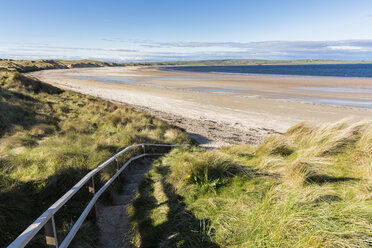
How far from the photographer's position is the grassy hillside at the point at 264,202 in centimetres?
272

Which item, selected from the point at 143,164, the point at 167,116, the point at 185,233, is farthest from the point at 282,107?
the point at 185,233

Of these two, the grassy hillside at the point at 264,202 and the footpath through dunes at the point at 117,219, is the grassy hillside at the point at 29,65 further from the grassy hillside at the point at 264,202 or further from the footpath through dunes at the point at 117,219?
the grassy hillside at the point at 264,202

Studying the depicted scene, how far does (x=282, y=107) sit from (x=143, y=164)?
19329mm

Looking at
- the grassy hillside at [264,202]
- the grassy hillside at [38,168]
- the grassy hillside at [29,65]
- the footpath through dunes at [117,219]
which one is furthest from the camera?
the grassy hillside at [29,65]

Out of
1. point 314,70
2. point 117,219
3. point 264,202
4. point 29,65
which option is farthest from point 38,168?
point 314,70

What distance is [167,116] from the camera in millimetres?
21766

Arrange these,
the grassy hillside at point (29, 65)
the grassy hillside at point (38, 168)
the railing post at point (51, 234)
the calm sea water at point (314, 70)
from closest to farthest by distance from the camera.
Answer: the railing post at point (51, 234), the grassy hillside at point (38, 168), the grassy hillside at point (29, 65), the calm sea water at point (314, 70)

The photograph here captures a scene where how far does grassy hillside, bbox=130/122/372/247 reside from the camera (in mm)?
2725

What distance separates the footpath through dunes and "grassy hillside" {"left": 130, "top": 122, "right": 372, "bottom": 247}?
19 cm

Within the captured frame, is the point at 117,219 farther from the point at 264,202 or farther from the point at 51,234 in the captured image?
the point at 264,202

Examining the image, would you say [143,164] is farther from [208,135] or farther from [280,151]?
[208,135]

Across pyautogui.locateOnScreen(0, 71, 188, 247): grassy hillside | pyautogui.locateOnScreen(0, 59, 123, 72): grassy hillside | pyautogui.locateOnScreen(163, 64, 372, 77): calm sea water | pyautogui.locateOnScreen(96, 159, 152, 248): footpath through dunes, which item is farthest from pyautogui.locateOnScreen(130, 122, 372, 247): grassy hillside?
pyautogui.locateOnScreen(163, 64, 372, 77): calm sea water

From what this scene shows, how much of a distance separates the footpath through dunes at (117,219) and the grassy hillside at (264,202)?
0.19m

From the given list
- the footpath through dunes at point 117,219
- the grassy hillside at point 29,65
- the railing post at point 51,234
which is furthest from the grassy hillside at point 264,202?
the grassy hillside at point 29,65
